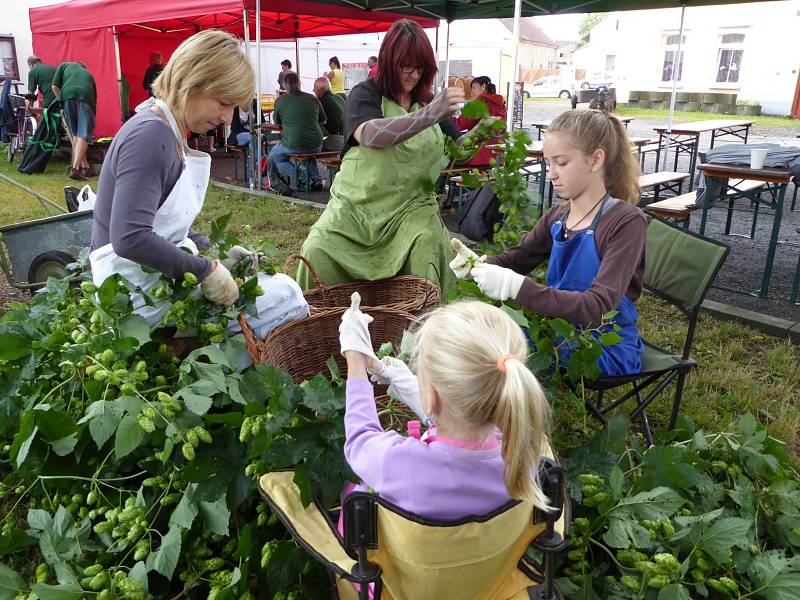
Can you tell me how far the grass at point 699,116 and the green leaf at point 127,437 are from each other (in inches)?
714

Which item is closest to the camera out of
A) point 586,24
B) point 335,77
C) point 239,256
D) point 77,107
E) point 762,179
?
point 239,256

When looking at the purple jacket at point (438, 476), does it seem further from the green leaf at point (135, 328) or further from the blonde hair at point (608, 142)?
the blonde hair at point (608, 142)

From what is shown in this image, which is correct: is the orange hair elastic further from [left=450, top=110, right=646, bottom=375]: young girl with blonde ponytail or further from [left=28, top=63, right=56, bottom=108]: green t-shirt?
[left=28, top=63, right=56, bottom=108]: green t-shirt

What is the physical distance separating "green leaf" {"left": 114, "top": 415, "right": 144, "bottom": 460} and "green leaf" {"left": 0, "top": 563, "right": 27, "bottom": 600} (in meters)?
0.38

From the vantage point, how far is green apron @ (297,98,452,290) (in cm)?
285

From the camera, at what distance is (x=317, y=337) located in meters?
2.20

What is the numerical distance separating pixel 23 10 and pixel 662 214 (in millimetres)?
15987

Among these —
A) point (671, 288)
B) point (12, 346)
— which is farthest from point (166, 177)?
point (671, 288)

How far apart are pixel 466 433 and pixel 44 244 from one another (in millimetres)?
3090

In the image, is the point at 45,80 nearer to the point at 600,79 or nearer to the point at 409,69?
the point at 409,69

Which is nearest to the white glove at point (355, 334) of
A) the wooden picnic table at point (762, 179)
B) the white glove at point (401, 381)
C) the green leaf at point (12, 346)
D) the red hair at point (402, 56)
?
the white glove at point (401, 381)

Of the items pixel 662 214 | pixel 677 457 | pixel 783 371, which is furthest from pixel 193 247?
pixel 662 214

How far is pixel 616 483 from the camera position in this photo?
1.50 meters

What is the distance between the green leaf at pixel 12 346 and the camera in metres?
1.81
